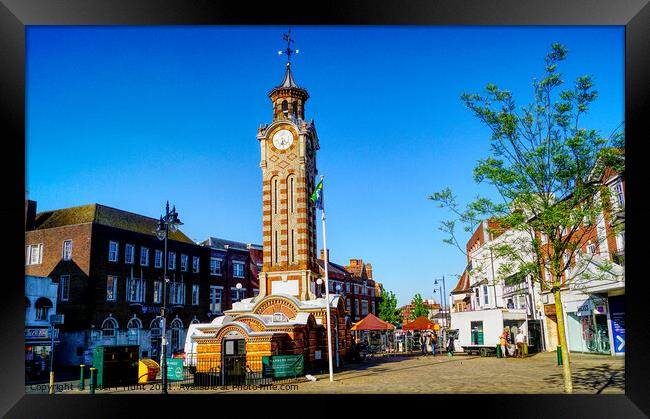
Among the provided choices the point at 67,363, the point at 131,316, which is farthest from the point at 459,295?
the point at 67,363

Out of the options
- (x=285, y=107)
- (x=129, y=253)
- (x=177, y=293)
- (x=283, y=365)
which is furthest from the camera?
(x=177, y=293)

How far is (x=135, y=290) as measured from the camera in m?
40.4

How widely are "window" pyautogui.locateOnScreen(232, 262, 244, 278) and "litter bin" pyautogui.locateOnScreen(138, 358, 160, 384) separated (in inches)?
1094

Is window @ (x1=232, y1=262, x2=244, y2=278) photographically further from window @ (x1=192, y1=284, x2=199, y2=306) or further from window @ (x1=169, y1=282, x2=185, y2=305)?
window @ (x1=169, y1=282, x2=185, y2=305)

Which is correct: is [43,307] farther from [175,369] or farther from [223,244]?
[223,244]

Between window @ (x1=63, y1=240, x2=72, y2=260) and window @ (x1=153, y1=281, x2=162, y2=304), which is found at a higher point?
window @ (x1=63, y1=240, x2=72, y2=260)

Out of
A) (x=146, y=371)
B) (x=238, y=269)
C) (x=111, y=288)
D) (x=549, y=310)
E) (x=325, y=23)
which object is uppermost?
(x=325, y=23)

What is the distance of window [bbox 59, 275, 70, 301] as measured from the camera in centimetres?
3612

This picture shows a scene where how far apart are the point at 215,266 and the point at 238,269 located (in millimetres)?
3052

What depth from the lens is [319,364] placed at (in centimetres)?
2714

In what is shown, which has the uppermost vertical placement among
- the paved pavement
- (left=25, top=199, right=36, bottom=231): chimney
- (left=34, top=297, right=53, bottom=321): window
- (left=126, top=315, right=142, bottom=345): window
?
(left=25, top=199, right=36, bottom=231): chimney

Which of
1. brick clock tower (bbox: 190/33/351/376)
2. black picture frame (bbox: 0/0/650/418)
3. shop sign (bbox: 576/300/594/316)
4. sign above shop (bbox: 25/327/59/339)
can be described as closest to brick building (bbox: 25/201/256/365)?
sign above shop (bbox: 25/327/59/339)

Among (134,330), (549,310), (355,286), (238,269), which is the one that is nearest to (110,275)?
(134,330)

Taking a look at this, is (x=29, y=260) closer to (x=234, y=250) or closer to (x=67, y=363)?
(x=67, y=363)
